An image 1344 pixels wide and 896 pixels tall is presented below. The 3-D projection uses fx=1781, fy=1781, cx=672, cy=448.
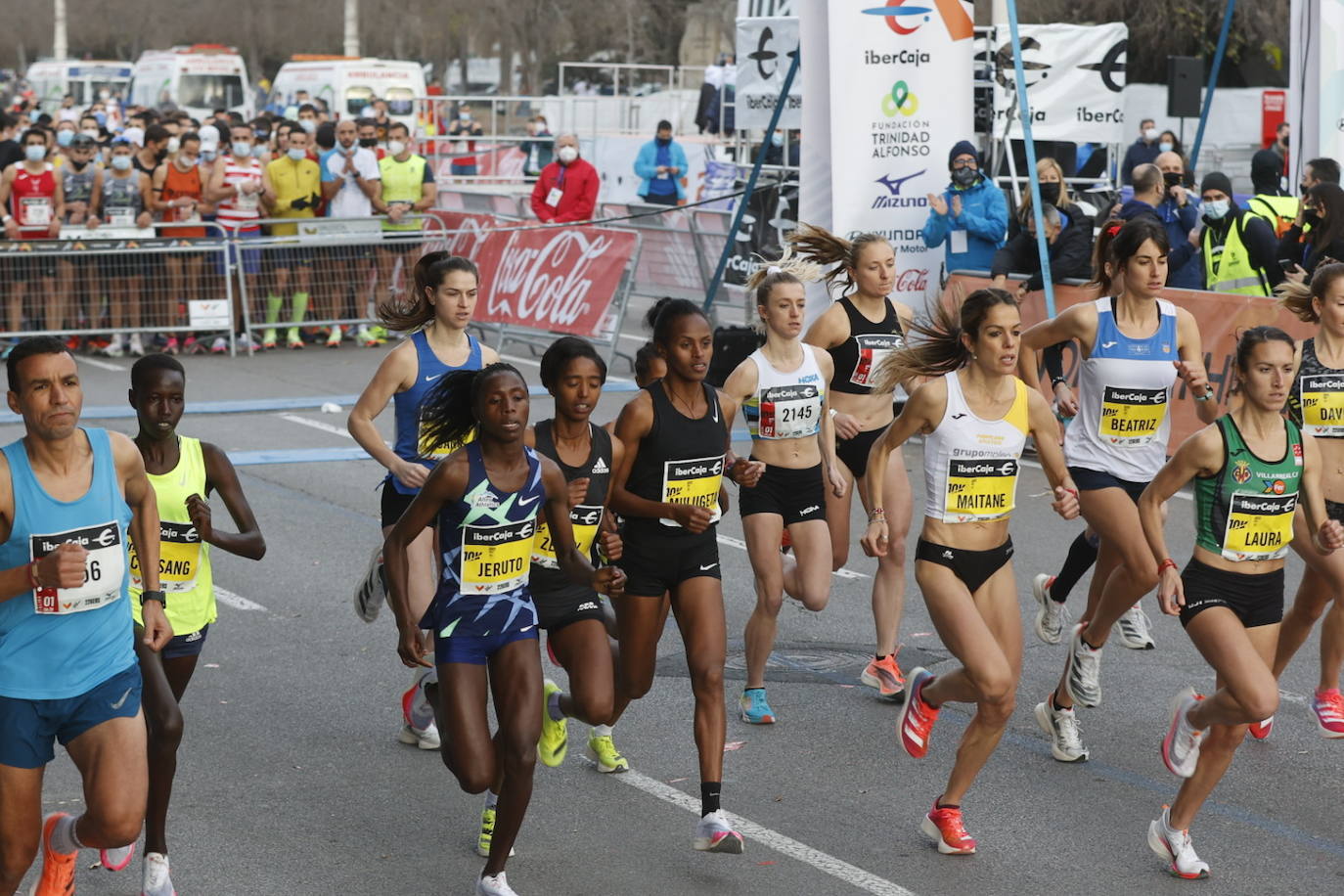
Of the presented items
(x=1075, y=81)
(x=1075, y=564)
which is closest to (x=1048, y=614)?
(x=1075, y=564)

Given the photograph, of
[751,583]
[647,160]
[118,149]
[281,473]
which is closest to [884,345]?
[751,583]

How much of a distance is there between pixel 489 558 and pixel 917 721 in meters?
1.77

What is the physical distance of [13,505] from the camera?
474 centimetres

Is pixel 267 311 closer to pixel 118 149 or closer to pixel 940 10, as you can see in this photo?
pixel 118 149

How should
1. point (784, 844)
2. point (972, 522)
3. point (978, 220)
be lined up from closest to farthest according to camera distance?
1. point (784, 844)
2. point (972, 522)
3. point (978, 220)

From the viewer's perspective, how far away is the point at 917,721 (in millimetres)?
6406

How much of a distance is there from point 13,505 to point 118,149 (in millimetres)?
14723

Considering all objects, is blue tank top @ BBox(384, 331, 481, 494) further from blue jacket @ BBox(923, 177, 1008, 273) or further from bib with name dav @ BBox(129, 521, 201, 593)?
blue jacket @ BBox(923, 177, 1008, 273)

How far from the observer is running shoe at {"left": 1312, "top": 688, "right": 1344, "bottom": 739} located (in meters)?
7.13

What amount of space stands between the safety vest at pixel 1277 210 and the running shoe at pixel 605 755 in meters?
7.83

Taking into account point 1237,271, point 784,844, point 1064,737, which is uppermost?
point 1237,271

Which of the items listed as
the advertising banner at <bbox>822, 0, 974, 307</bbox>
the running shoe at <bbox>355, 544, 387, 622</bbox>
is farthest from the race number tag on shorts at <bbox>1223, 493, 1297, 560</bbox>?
the advertising banner at <bbox>822, 0, 974, 307</bbox>

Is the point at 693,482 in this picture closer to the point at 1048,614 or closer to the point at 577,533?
the point at 577,533

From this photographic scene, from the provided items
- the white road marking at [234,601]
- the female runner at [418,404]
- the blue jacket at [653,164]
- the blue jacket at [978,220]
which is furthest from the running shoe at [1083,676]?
the blue jacket at [653,164]
